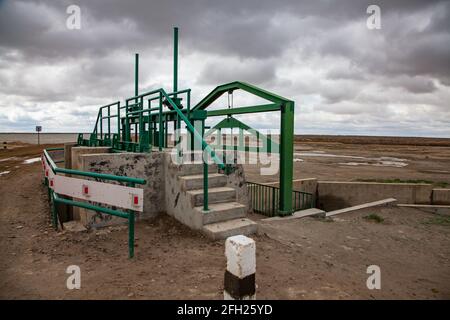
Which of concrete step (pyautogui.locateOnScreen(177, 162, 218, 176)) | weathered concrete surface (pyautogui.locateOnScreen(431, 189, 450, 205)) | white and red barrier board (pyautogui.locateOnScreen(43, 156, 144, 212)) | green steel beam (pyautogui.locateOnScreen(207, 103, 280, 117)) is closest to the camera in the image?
white and red barrier board (pyautogui.locateOnScreen(43, 156, 144, 212))

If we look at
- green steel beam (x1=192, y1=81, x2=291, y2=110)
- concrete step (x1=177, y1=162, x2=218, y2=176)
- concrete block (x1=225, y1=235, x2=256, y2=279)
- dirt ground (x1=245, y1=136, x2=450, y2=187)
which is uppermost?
green steel beam (x1=192, y1=81, x2=291, y2=110)

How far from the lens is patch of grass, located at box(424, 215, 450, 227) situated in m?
7.32

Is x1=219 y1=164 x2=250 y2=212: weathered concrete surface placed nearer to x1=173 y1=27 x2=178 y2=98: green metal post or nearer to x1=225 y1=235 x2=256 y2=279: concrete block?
x1=225 y1=235 x2=256 y2=279: concrete block

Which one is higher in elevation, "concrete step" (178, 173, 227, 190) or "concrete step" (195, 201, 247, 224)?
"concrete step" (178, 173, 227, 190)

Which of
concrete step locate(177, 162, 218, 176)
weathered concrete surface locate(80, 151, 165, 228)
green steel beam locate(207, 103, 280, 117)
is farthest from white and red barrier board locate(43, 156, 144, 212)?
green steel beam locate(207, 103, 280, 117)

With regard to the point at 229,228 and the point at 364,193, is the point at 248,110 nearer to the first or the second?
the point at 229,228

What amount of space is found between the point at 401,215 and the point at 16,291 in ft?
27.9

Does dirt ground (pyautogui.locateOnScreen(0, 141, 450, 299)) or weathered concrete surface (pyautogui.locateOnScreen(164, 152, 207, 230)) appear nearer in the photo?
dirt ground (pyautogui.locateOnScreen(0, 141, 450, 299))

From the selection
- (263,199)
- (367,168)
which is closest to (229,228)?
(263,199)

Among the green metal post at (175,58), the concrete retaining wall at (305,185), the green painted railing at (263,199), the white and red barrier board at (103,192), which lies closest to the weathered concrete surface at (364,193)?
the concrete retaining wall at (305,185)

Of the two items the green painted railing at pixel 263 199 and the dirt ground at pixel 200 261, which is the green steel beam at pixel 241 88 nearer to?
the dirt ground at pixel 200 261

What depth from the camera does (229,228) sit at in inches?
175

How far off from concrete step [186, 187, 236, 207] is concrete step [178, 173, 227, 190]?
0.35 feet

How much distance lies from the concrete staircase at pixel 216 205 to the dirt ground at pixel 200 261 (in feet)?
0.68
